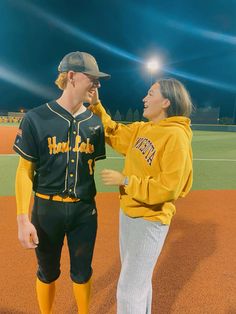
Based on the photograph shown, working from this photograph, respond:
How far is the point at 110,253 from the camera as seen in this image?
4.02 meters

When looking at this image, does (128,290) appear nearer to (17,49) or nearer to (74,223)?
(74,223)

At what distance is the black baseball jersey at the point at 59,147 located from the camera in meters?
2.16

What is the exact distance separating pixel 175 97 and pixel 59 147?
2.98 ft

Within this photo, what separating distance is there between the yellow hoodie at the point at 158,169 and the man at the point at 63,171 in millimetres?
360

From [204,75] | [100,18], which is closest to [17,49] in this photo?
[100,18]

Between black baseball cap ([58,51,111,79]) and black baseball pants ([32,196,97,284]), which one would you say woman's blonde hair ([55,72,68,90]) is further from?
black baseball pants ([32,196,97,284])

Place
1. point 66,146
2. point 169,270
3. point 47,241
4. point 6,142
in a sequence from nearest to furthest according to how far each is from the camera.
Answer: point 66,146 < point 47,241 < point 169,270 < point 6,142

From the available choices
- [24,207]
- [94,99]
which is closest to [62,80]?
[94,99]

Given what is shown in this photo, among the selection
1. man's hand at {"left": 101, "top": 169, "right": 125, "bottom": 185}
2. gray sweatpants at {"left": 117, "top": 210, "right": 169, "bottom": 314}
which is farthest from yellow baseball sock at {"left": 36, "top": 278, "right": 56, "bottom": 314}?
man's hand at {"left": 101, "top": 169, "right": 125, "bottom": 185}

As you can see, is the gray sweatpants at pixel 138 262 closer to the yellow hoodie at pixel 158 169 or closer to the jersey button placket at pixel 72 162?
the yellow hoodie at pixel 158 169

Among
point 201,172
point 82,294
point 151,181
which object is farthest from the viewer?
point 201,172

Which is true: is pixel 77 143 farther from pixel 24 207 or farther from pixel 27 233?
pixel 27 233

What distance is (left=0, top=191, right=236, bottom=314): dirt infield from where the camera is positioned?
9.76 ft

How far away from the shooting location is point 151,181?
1.91 metres
